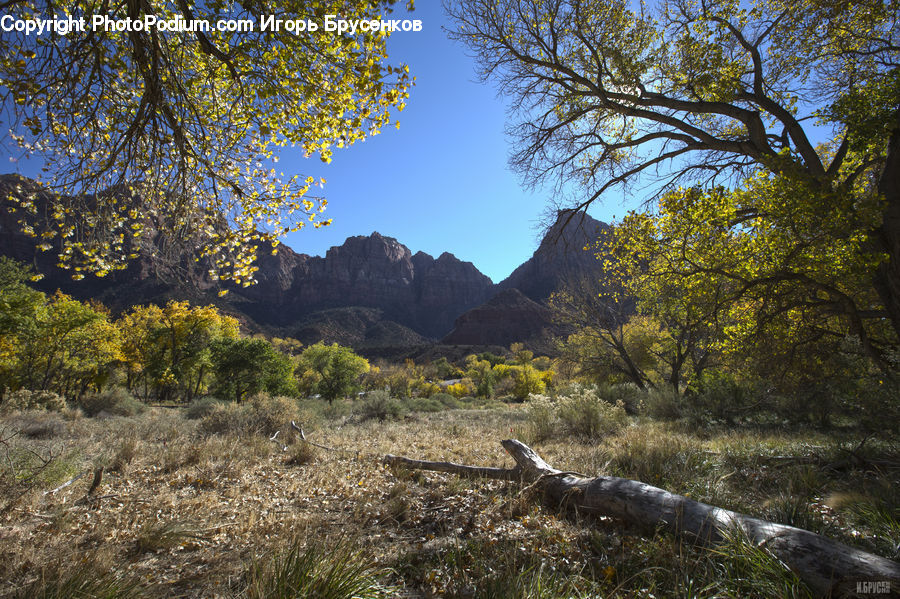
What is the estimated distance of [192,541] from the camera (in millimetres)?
3100

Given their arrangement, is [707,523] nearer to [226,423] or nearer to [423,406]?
[226,423]

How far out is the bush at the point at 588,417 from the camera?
8227 millimetres

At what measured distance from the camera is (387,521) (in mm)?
3600

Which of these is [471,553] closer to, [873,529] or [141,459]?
[873,529]

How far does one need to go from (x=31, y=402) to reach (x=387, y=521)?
645 inches

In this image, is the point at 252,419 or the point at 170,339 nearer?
the point at 252,419

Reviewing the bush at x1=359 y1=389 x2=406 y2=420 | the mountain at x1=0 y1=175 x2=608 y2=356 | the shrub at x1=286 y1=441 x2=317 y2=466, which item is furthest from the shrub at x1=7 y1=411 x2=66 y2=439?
the bush at x1=359 y1=389 x2=406 y2=420

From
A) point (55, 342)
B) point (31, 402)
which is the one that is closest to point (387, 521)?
point (31, 402)

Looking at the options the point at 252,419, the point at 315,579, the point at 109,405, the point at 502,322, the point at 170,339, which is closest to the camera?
the point at 315,579

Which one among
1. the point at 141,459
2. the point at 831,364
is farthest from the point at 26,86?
the point at 831,364

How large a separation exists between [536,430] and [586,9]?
28.2 ft

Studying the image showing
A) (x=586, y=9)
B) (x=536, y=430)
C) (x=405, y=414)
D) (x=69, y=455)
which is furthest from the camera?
(x=405, y=414)

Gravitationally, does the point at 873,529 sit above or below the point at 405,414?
above

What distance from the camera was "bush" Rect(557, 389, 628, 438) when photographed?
8227mm
